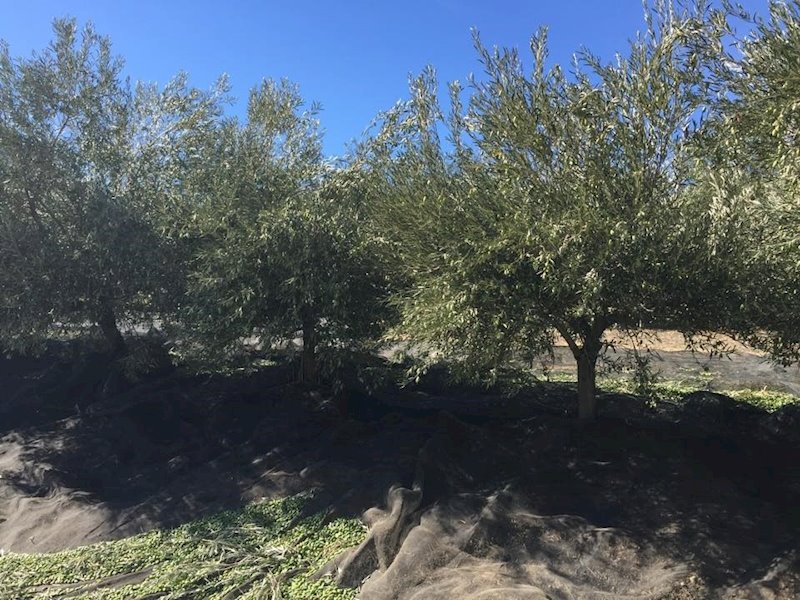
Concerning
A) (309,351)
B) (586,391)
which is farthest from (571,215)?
(309,351)

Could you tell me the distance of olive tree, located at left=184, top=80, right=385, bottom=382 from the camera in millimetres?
9039

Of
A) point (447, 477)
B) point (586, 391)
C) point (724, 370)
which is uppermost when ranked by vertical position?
point (724, 370)

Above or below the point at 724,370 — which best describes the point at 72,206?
above

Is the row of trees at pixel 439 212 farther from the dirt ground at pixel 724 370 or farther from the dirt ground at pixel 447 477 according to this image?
the dirt ground at pixel 724 370

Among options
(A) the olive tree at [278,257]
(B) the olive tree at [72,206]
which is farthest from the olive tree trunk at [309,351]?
(B) the olive tree at [72,206]

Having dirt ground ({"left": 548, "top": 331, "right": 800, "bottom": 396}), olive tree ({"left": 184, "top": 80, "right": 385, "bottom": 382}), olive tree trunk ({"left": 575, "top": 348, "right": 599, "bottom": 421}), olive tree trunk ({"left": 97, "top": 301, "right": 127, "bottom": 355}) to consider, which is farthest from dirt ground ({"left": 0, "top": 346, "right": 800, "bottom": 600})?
dirt ground ({"left": 548, "top": 331, "right": 800, "bottom": 396})

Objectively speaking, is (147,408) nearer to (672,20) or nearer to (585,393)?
(585,393)

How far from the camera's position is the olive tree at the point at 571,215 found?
6133mm

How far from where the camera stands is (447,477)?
24.9ft

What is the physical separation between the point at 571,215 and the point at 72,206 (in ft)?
28.7

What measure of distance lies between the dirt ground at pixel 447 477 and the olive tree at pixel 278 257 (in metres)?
1.79

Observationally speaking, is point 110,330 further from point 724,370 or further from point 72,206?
point 724,370

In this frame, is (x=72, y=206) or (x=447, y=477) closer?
(x=447, y=477)

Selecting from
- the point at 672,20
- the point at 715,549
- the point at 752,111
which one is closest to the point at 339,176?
the point at 672,20
